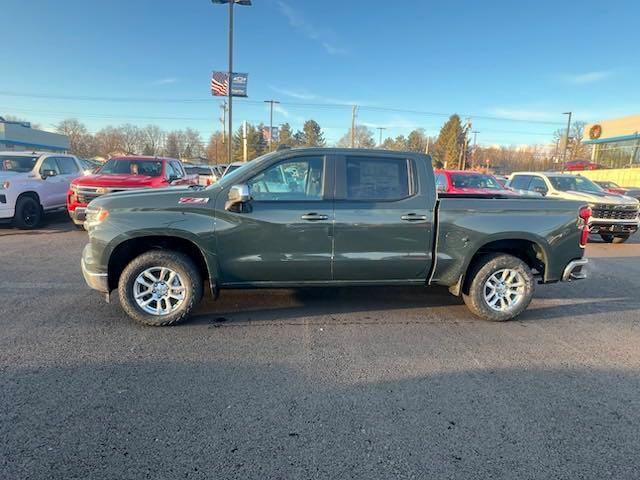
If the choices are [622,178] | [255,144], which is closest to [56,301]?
[622,178]

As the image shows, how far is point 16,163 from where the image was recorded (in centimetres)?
1033

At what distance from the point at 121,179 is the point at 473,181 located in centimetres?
948

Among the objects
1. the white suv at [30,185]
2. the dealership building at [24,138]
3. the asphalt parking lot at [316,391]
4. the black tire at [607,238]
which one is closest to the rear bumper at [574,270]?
the asphalt parking lot at [316,391]

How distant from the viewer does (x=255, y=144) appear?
3049 inches

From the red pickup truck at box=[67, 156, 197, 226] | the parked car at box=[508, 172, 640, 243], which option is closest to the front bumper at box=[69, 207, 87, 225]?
the red pickup truck at box=[67, 156, 197, 226]

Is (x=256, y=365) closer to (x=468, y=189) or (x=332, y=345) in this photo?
(x=332, y=345)

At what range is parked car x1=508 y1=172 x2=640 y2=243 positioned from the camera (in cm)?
1006

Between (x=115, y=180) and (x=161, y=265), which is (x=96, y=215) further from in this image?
(x=115, y=180)

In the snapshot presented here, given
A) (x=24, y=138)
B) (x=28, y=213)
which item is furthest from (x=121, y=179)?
(x=24, y=138)

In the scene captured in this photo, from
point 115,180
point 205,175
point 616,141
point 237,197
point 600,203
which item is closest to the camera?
point 237,197

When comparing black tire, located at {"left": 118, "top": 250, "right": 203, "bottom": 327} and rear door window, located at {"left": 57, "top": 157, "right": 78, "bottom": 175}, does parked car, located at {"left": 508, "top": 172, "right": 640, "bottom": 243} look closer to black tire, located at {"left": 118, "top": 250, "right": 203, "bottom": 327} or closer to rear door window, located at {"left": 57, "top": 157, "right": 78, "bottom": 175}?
black tire, located at {"left": 118, "top": 250, "right": 203, "bottom": 327}

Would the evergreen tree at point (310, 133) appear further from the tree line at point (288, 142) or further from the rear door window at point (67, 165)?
the rear door window at point (67, 165)

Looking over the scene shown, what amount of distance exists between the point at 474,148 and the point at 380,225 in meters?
88.5

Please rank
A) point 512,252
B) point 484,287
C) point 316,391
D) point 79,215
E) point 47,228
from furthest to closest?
point 47,228, point 79,215, point 512,252, point 484,287, point 316,391
